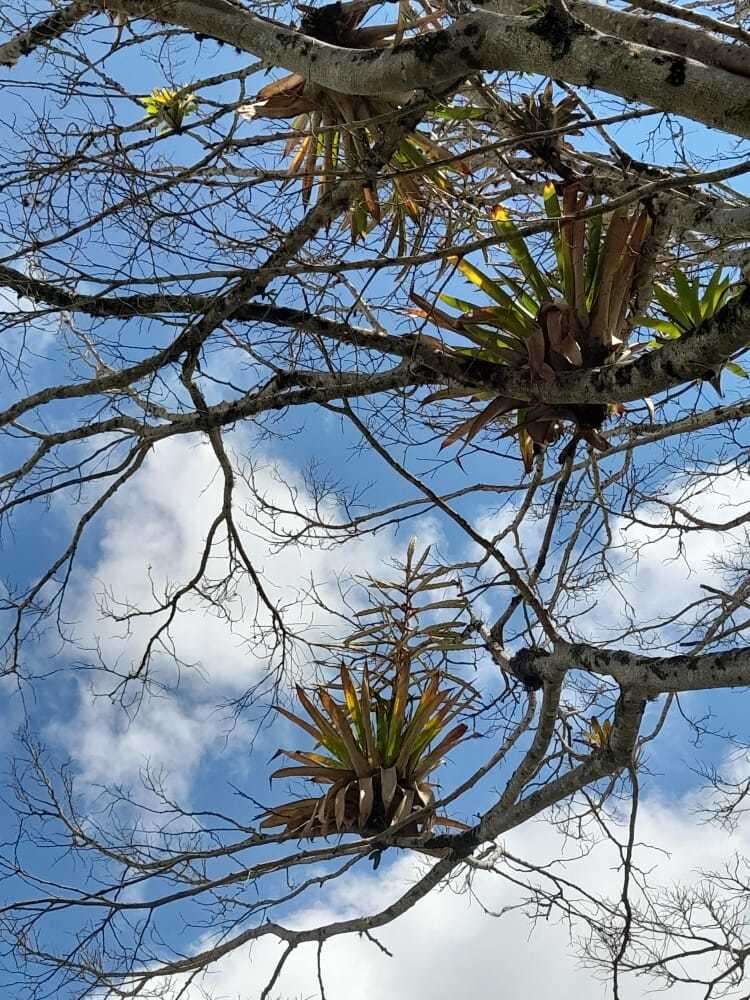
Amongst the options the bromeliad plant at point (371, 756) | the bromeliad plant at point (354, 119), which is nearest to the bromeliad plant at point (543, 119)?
the bromeliad plant at point (354, 119)

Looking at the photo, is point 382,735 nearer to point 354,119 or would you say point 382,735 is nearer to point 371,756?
point 371,756

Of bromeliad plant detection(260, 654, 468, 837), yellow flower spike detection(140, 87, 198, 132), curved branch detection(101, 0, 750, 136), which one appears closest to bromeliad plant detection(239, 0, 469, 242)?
yellow flower spike detection(140, 87, 198, 132)

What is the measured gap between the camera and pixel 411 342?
3508 millimetres

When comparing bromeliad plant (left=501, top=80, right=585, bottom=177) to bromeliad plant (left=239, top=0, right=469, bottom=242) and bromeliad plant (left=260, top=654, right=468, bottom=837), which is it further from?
bromeliad plant (left=260, top=654, right=468, bottom=837)

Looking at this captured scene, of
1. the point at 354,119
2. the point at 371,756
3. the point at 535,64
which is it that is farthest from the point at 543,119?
the point at 371,756

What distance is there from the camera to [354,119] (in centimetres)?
378

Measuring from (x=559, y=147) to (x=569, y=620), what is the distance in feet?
7.09

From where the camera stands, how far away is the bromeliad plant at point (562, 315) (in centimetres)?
341

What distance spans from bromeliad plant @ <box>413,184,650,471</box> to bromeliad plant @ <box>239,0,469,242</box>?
509 millimetres

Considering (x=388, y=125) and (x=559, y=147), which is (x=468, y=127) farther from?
(x=388, y=125)

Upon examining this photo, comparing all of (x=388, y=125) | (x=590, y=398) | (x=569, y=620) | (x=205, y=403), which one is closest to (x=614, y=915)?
(x=569, y=620)

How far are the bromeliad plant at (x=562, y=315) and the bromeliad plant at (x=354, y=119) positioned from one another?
51 cm

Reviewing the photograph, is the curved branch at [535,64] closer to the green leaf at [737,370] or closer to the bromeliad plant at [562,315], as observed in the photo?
the bromeliad plant at [562,315]

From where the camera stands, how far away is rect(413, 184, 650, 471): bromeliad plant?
3.41 meters
